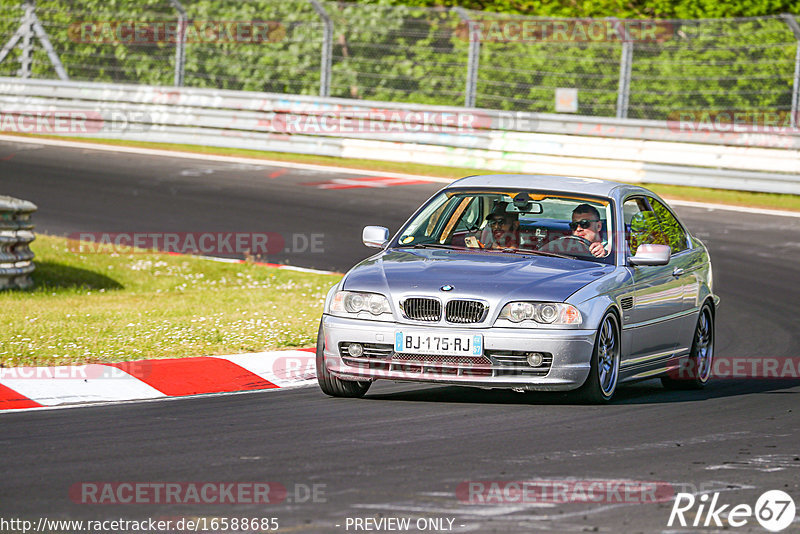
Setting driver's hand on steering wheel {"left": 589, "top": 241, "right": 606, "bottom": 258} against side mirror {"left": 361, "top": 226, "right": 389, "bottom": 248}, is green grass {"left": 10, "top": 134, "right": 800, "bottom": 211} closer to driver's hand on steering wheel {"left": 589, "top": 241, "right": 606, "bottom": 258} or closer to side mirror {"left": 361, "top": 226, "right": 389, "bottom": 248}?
driver's hand on steering wheel {"left": 589, "top": 241, "right": 606, "bottom": 258}

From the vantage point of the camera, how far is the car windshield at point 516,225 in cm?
912

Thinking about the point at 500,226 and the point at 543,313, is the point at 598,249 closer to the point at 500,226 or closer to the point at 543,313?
the point at 500,226

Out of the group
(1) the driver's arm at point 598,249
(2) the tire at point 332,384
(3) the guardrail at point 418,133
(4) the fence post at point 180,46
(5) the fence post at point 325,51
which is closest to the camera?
(2) the tire at point 332,384

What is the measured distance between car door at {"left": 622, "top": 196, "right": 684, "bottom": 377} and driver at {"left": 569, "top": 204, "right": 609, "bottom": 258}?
24cm

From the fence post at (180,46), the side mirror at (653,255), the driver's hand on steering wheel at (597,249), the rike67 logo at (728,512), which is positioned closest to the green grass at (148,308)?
the driver's hand on steering wheel at (597,249)

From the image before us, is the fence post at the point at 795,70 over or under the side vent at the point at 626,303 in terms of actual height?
over

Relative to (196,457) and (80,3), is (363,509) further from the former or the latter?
(80,3)

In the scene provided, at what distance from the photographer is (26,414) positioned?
7.80 meters

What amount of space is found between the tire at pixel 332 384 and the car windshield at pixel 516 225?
1.13 m

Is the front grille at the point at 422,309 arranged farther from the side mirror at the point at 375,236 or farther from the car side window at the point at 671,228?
the car side window at the point at 671,228

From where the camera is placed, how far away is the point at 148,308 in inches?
477

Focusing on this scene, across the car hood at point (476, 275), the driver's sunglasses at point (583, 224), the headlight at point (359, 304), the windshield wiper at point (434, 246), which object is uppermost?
the driver's sunglasses at point (583, 224)

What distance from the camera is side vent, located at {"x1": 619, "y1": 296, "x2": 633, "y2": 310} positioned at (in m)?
8.67

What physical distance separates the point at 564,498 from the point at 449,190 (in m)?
4.09
